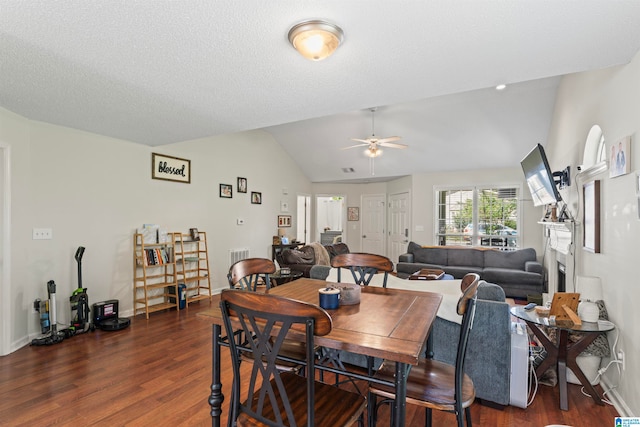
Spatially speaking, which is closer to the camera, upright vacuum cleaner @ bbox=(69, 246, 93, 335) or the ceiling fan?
upright vacuum cleaner @ bbox=(69, 246, 93, 335)

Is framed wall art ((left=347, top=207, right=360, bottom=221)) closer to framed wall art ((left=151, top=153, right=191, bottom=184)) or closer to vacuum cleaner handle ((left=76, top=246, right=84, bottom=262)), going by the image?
framed wall art ((left=151, top=153, right=191, bottom=184))

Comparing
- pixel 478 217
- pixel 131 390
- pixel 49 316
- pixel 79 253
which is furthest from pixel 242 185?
pixel 478 217

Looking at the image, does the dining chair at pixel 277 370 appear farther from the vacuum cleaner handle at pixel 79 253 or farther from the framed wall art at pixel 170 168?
the framed wall art at pixel 170 168

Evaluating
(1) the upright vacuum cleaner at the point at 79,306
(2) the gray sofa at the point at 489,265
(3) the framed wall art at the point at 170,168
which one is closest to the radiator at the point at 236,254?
(3) the framed wall art at the point at 170,168

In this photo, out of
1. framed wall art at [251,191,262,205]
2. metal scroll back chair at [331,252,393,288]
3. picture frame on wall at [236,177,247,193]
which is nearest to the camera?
metal scroll back chair at [331,252,393,288]

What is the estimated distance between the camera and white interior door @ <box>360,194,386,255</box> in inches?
339

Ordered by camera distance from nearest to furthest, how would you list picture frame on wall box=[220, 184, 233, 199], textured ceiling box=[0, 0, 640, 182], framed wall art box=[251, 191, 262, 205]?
1. textured ceiling box=[0, 0, 640, 182]
2. picture frame on wall box=[220, 184, 233, 199]
3. framed wall art box=[251, 191, 262, 205]

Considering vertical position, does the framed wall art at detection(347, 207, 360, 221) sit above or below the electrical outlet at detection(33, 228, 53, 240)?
above

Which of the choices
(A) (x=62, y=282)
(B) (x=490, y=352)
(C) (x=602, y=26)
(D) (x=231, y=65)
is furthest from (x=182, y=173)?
(C) (x=602, y=26)

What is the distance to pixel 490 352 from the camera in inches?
89.6

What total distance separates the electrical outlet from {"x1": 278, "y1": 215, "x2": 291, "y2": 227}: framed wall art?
14.2ft

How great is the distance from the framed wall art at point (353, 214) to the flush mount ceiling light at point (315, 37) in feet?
23.6

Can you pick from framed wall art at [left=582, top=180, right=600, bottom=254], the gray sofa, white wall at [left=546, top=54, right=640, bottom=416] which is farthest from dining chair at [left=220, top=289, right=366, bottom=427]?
the gray sofa

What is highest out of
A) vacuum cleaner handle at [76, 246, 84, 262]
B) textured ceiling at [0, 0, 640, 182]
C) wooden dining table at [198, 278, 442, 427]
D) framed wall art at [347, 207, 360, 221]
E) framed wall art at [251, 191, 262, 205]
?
textured ceiling at [0, 0, 640, 182]
